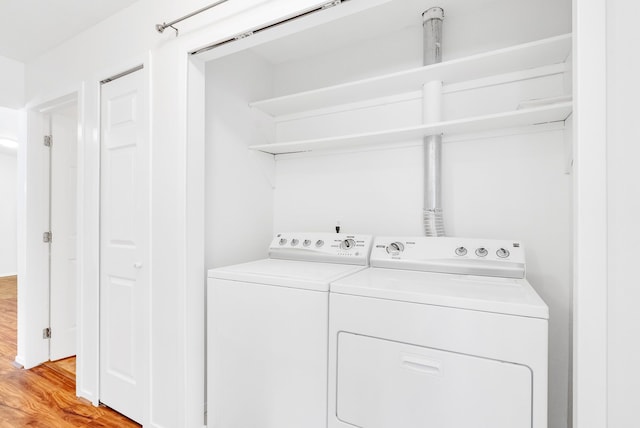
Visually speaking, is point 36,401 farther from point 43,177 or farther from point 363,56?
point 363,56

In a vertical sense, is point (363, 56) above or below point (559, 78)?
above

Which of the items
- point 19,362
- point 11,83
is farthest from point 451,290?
point 11,83

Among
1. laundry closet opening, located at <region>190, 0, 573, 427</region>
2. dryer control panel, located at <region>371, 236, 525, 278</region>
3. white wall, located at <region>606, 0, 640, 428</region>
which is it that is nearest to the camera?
white wall, located at <region>606, 0, 640, 428</region>

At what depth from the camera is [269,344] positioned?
147 centimetres

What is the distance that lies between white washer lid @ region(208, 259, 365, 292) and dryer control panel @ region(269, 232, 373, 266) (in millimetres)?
45

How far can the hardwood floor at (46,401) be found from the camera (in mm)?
1896

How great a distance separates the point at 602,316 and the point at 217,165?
6.11 ft

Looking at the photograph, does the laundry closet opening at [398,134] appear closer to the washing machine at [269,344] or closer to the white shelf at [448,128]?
the white shelf at [448,128]

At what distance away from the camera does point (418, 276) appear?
5.03ft

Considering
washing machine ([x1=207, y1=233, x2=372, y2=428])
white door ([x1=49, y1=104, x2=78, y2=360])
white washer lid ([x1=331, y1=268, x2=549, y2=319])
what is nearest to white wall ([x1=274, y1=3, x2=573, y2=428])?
white washer lid ([x1=331, y1=268, x2=549, y2=319])

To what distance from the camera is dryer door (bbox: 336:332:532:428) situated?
104cm

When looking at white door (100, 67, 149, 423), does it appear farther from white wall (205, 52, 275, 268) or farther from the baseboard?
the baseboard

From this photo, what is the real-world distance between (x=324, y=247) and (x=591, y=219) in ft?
4.25

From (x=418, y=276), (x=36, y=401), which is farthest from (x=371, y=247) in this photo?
(x=36, y=401)
